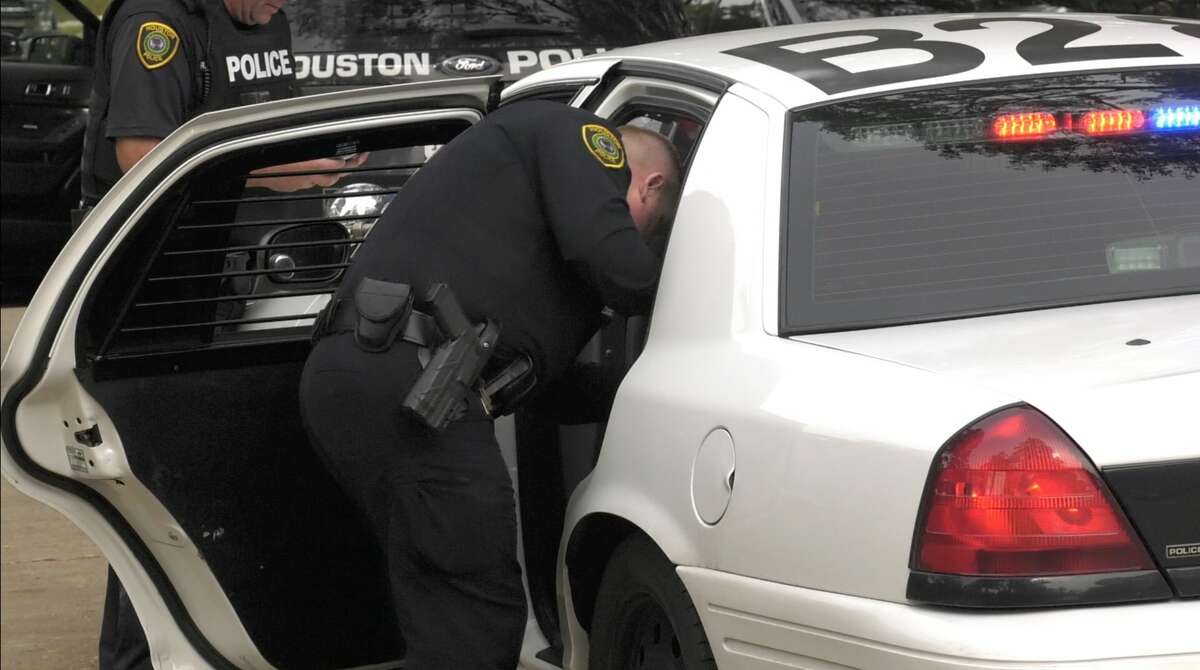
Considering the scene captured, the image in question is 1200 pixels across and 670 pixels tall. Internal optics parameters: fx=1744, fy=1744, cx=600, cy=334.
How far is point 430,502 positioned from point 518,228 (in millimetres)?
553

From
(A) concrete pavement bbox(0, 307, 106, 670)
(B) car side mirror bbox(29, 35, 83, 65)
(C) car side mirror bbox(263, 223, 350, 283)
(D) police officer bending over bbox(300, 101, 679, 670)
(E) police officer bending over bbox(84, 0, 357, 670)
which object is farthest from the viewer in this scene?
(B) car side mirror bbox(29, 35, 83, 65)

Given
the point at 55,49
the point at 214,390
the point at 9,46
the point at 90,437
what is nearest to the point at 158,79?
the point at 214,390

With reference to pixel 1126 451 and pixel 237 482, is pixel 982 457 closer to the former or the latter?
pixel 1126 451

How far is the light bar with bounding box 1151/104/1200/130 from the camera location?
3258 millimetres

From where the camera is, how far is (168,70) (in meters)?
4.65

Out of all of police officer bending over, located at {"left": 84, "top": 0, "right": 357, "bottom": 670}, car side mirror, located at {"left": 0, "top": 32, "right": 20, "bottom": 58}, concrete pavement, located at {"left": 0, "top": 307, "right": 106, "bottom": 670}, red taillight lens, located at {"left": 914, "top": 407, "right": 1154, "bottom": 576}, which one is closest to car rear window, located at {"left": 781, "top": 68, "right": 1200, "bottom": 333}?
red taillight lens, located at {"left": 914, "top": 407, "right": 1154, "bottom": 576}

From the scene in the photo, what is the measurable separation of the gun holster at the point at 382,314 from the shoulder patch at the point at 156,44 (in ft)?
5.28

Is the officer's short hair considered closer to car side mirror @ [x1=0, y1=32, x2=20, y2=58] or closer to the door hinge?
the door hinge

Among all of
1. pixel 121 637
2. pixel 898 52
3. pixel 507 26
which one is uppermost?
pixel 898 52

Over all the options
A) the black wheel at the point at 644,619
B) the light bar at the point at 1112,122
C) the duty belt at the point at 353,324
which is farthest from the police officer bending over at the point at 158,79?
the light bar at the point at 1112,122

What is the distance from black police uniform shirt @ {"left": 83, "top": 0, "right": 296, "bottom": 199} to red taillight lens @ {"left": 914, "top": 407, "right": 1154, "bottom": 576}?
9.15ft

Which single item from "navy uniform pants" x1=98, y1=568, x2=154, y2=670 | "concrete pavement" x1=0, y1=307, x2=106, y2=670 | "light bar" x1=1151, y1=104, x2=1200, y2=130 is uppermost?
"light bar" x1=1151, y1=104, x2=1200, y2=130

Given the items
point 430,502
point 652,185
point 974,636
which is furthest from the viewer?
point 652,185

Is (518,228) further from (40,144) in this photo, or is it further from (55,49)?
(55,49)
